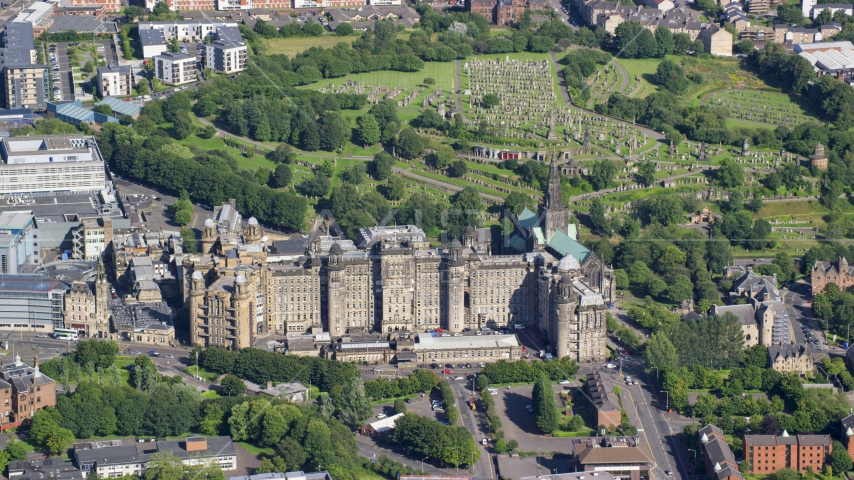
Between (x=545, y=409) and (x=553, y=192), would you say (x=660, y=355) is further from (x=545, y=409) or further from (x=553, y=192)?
(x=553, y=192)

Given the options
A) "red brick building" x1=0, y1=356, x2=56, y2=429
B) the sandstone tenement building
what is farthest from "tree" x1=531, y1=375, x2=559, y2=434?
"red brick building" x1=0, y1=356, x2=56, y2=429

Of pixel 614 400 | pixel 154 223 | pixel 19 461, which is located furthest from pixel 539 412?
pixel 154 223

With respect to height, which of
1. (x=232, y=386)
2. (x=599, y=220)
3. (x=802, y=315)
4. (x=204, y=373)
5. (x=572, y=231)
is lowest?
(x=802, y=315)

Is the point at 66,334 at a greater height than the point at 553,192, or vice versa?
the point at 553,192

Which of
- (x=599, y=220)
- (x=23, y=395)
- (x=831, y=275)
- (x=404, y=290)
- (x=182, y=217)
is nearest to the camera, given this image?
(x=23, y=395)

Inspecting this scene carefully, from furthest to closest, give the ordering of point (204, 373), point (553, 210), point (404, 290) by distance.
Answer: point (553, 210), point (404, 290), point (204, 373)

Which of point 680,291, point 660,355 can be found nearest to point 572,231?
point 680,291
